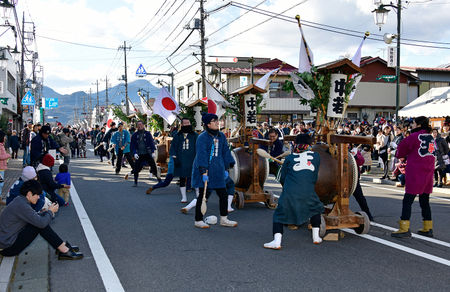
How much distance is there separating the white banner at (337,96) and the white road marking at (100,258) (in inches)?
157

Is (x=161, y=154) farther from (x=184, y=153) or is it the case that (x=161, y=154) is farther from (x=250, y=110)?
(x=250, y=110)

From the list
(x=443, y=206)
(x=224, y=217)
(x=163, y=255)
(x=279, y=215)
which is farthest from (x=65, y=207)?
(x=443, y=206)

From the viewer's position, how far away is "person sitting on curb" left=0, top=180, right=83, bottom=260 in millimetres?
4938

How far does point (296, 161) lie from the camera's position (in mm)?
5844

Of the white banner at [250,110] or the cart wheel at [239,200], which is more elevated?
the white banner at [250,110]

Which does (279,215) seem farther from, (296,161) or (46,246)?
(46,246)

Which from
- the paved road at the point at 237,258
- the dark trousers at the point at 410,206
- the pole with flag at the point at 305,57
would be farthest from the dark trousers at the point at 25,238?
the dark trousers at the point at 410,206

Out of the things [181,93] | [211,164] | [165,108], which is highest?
[181,93]

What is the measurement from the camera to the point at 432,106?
20688 mm

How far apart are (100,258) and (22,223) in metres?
1.01

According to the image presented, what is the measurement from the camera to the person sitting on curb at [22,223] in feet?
16.2

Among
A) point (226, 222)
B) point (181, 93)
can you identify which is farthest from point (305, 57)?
point (181, 93)

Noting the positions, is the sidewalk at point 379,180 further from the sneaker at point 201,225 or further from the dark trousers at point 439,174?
the sneaker at point 201,225

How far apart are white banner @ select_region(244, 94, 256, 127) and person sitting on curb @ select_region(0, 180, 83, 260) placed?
5434mm
